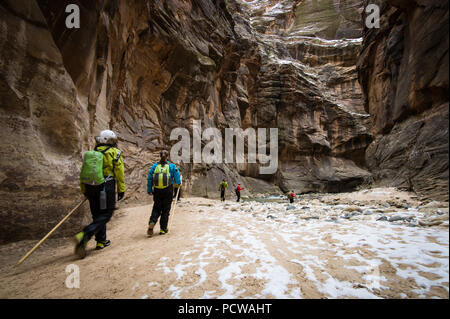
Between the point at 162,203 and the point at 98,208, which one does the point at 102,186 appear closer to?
the point at 98,208

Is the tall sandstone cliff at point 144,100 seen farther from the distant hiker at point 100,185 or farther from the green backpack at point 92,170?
the green backpack at point 92,170

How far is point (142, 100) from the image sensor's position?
1220cm

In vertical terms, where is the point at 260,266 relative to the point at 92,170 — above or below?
below

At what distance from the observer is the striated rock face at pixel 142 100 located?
3.65m

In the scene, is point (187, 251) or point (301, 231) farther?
point (301, 231)

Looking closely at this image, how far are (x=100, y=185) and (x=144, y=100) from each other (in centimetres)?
1076

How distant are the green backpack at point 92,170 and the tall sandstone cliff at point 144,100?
Answer: 148cm

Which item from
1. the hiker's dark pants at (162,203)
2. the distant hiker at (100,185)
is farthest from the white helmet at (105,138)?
the hiker's dark pants at (162,203)

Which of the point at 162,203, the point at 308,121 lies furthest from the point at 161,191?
the point at 308,121

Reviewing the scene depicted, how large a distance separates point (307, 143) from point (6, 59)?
30.4 m

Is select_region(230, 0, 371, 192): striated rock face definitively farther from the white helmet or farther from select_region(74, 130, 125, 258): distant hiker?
select_region(74, 130, 125, 258): distant hiker

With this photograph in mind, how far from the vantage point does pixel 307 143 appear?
28.9 m
